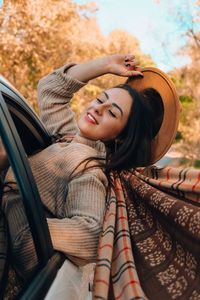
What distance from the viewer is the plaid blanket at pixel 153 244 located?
4.02ft

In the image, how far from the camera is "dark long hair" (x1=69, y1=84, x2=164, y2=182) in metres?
2.16

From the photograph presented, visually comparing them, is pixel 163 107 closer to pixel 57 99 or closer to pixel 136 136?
pixel 136 136

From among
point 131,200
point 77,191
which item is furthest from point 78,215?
point 131,200

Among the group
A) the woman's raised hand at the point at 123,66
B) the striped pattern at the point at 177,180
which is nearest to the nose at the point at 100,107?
the woman's raised hand at the point at 123,66

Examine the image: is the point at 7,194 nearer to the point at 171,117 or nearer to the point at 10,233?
the point at 10,233

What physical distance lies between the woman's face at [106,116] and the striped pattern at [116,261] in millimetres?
607

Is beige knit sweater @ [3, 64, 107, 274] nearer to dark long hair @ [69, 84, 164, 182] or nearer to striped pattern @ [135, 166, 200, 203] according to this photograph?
dark long hair @ [69, 84, 164, 182]

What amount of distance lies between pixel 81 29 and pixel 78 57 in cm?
107

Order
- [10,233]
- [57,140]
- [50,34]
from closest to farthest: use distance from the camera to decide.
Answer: [10,233]
[57,140]
[50,34]

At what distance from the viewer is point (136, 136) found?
221cm

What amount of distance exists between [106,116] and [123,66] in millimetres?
529

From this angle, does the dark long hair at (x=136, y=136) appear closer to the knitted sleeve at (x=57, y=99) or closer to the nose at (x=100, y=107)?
the nose at (x=100, y=107)

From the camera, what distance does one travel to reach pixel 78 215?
4.80 feet

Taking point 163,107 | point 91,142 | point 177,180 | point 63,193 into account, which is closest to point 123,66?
point 163,107
